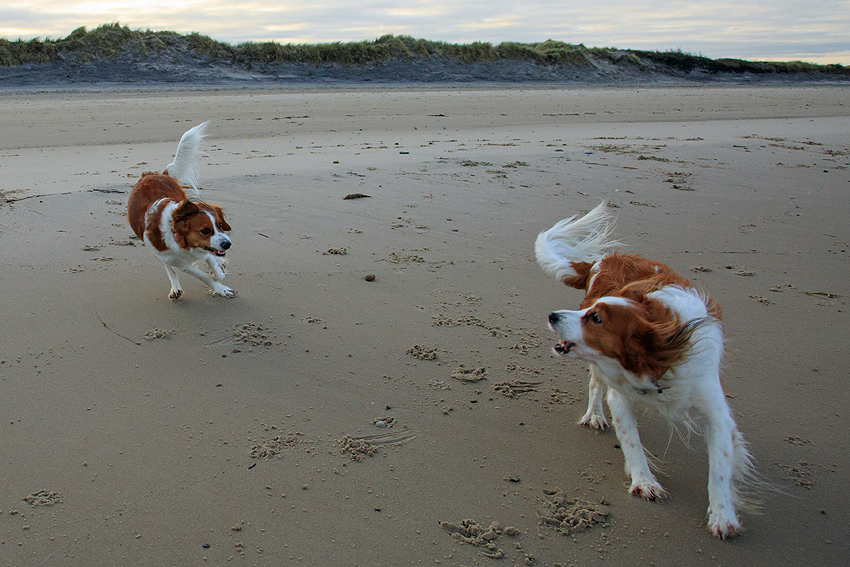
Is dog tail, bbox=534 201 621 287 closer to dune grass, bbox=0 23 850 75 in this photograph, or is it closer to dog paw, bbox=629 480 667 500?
dog paw, bbox=629 480 667 500

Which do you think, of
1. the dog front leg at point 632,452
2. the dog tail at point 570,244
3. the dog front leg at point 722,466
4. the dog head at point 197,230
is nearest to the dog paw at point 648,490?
the dog front leg at point 632,452

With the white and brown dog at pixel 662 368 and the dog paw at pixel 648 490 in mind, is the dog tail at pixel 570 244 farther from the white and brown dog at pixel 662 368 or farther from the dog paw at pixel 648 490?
the dog paw at pixel 648 490

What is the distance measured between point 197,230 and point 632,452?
9.97 ft

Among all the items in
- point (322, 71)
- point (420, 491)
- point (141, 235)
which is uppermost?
point (322, 71)

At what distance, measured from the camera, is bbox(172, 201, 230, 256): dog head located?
4289 mm

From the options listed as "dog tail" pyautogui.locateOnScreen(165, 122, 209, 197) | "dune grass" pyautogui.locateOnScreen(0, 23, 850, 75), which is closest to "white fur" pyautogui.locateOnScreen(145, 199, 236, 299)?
"dog tail" pyautogui.locateOnScreen(165, 122, 209, 197)

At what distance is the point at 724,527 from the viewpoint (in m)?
2.26

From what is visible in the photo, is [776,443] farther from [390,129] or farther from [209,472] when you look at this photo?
[390,129]

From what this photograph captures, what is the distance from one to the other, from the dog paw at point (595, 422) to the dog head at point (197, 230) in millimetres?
2560

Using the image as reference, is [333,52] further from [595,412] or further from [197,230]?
[595,412]

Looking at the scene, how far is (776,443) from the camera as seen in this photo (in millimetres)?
2754

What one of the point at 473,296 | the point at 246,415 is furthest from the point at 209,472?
the point at 473,296

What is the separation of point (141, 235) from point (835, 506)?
4.39m

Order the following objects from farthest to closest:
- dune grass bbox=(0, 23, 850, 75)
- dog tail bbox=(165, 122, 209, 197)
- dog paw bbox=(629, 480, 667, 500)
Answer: dune grass bbox=(0, 23, 850, 75)
dog tail bbox=(165, 122, 209, 197)
dog paw bbox=(629, 480, 667, 500)
